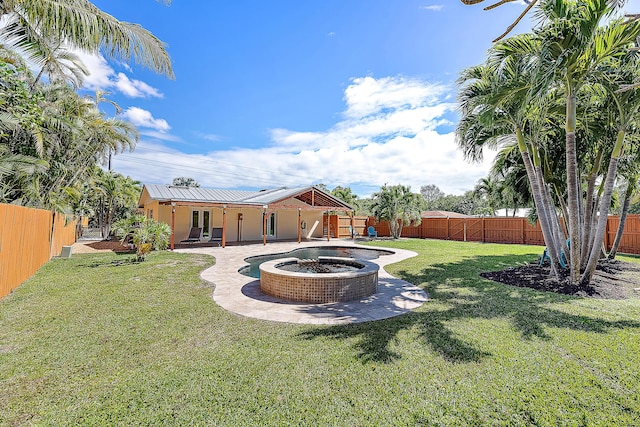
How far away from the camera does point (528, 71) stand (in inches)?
254

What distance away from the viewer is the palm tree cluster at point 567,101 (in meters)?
5.71

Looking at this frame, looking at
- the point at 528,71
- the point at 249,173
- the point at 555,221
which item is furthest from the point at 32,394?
the point at 249,173

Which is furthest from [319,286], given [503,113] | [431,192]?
[431,192]

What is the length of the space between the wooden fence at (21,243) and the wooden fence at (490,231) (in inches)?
893

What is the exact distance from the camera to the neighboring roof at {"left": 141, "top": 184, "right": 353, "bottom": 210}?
1588 cm

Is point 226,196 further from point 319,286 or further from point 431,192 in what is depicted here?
point 431,192

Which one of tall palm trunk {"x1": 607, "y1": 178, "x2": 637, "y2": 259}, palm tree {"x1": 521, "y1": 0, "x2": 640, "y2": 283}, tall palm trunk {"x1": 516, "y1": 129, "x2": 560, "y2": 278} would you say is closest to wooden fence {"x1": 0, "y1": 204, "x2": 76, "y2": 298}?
palm tree {"x1": 521, "y1": 0, "x2": 640, "y2": 283}

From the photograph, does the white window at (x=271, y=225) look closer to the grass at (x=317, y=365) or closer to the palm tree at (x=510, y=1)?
the grass at (x=317, y=365)

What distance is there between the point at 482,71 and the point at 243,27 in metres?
8.89

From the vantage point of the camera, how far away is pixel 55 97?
1177 cm

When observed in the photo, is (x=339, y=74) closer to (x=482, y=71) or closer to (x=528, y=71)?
(x=482, y=71)

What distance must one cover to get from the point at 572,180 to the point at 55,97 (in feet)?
59.6

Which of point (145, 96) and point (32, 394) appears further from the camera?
point (145, 96)

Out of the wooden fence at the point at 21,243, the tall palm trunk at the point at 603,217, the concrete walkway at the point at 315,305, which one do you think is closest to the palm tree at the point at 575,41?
the tall palm trunk at the point at 603,217
